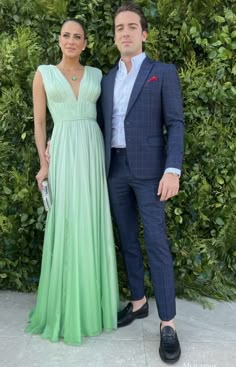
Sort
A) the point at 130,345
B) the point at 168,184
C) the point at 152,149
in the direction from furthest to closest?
the point at 130,345, the point at 152,149, the point at 168,184

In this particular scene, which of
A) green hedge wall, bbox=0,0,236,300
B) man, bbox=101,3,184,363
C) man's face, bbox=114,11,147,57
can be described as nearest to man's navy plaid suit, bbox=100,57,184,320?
man, bbox=101,3,184,363

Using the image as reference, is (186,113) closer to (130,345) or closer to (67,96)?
(67,96)

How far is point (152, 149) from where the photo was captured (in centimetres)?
285

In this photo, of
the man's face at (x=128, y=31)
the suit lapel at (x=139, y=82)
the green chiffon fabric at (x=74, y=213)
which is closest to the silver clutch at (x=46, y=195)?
the green chiffon fabric at (x=74, y=213)

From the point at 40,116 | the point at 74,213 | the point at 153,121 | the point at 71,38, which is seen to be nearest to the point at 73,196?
the point at 74,213

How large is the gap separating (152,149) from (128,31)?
0.74 metres

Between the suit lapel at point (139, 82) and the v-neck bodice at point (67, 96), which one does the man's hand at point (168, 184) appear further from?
the v-neck bodice at point (67, 96)

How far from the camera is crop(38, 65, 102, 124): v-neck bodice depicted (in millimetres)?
2898

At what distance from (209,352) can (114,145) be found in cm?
145

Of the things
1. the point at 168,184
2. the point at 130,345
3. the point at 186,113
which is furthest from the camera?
the point at 186,113

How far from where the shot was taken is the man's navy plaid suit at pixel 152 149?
9.16 ft

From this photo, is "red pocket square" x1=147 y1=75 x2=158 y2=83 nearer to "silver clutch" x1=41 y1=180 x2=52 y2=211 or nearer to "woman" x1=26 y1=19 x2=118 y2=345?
"woman" x1=26 y1=19 x2=118 y2=345

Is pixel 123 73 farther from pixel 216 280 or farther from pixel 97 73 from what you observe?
pixel 216 280

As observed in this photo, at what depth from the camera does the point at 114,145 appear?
298 centimetres
